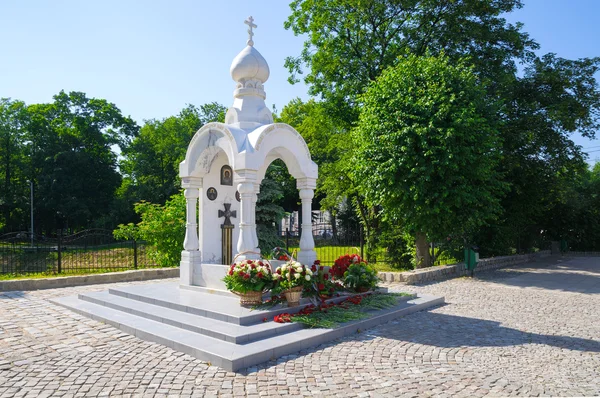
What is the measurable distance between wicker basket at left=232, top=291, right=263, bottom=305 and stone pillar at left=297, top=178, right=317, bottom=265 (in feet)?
5.71

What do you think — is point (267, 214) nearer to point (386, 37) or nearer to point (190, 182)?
point (190, 182)

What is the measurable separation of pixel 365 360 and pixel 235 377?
159 cm

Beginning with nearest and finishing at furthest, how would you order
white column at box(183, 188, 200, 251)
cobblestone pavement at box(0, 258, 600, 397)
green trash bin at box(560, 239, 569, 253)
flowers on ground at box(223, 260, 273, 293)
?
cobblestone pavement at box(0, 258, 600, 397) < flowers on ground at box(223, 260, 273, 293) < white column at box(183, 188, 200, 251) < green trash bin at box(560, 239, 569, 253)

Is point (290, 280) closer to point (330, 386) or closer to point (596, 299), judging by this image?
point (330, 386)

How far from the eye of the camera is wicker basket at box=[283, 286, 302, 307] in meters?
6.91

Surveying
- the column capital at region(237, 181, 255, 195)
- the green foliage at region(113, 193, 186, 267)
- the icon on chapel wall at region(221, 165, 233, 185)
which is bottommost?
the green foliage at region(113, 193, 186, 267)

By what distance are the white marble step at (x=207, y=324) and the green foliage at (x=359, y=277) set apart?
2.11 m

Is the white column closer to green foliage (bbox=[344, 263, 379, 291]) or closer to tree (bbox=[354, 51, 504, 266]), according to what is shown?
green foliage (bbox=[344, 263, 379, 291])

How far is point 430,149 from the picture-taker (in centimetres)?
1166

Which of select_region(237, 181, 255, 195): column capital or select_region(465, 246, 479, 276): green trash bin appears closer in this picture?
select_region(237, 181, 255, 195): column capital

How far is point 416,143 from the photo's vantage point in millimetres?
12336

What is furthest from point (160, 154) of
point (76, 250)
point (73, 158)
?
point (76, 250)

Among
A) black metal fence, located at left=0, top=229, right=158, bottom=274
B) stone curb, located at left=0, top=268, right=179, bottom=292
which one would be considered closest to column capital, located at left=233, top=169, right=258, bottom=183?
stone curb, located at left=0, top=268, right=179, bottom=292

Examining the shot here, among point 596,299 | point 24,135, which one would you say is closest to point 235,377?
point 596,299
